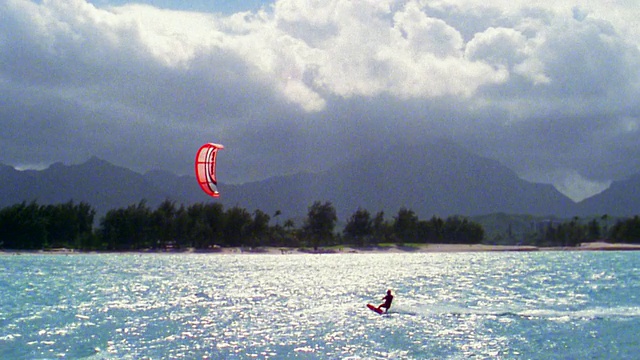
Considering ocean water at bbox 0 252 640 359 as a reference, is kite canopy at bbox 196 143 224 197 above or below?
above

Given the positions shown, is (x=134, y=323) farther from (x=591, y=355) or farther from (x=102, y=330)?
(x=591, y=355)

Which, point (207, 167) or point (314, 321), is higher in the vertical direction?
point (207, 167)

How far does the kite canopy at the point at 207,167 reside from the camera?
25203 mm

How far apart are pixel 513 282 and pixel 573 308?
2557 cm

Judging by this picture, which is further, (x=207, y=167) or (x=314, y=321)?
(x=314, y=321)

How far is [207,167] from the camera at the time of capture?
2534cm

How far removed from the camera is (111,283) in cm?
6962

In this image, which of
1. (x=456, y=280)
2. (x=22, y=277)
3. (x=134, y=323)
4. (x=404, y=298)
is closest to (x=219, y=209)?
(x=22, y=277)

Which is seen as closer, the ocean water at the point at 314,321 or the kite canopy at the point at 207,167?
the kite canopy at the point at 207,167

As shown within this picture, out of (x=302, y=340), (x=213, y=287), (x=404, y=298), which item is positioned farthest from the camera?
(x=213, y=287)

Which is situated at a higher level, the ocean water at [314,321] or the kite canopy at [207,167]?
the kite canopy at [207,167]

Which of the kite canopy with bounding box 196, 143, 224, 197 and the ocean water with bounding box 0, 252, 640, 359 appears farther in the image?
the ocean water with bounding box 0, 252, 640, 359

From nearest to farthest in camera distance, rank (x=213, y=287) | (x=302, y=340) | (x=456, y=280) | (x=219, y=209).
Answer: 1. (x=302, y=340)
2. (x=213, y=287)
3. (x=456, y=280)
4. (x=219, y=209)

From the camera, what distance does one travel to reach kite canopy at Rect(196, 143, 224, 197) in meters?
Answer: 25.2
